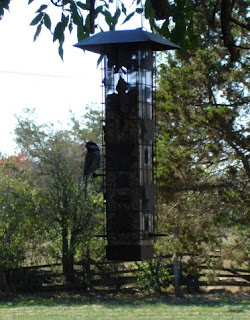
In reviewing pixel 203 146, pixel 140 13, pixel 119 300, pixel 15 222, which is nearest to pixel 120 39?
pixel 140 13

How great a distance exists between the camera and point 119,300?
706 inches

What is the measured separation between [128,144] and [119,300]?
13655mm

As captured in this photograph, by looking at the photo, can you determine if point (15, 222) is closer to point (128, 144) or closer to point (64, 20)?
point (128, 144)

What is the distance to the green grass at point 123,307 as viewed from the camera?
46.0 feet

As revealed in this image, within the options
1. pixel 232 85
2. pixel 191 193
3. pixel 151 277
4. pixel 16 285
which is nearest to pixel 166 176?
pixel 191 193

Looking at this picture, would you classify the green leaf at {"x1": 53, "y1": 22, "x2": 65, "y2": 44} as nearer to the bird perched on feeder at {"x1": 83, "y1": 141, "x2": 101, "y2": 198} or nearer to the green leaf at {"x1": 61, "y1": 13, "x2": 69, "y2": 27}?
the green leaf at {"x1": 61, "y1": 13, "x2": 69, "y2": 27}

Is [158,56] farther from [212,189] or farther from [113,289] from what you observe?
[113,289]

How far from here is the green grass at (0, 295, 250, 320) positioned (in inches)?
552

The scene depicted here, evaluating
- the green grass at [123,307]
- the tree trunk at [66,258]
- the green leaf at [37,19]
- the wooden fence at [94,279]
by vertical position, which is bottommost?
the green grass at [123,307]

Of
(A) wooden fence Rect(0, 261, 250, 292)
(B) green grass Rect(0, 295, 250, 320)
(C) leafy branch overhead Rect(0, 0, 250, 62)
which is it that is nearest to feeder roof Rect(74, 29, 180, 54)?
(C) leafy branch overhead Rect(0, 0, 250, 62)

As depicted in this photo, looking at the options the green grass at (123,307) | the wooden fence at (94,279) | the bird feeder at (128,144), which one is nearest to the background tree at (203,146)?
the green grass at (123,307)

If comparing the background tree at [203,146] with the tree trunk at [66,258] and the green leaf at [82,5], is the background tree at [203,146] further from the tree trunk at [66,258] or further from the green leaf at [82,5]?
the green leaf at [82,5]

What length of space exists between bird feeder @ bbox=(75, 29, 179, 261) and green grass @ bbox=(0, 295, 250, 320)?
901 centimetres

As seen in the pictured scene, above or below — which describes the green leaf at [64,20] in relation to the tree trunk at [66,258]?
above
